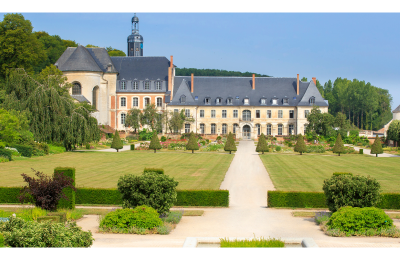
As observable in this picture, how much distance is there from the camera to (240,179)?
19.0 metres

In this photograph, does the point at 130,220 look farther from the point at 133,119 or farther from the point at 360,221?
Result: the point at 133,119

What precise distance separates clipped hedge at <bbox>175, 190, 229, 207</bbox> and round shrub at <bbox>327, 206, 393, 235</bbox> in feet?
14.1

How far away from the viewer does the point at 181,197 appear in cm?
1335

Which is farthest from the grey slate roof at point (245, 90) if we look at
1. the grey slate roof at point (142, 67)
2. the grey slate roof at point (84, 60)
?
the grey slate roof at point (84, 60)

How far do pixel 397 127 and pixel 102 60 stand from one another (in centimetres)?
3771

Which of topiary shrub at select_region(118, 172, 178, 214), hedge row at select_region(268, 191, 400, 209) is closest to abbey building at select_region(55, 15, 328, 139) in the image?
hedge row at select_region(268, 191, 400, 209)

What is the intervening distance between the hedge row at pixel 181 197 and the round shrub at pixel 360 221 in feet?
14.0

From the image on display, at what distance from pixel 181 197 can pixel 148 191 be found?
2.73 meters

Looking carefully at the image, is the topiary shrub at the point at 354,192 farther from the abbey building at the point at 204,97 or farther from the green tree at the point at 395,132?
the abbey building at the point at 204,97

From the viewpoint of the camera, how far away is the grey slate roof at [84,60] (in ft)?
171

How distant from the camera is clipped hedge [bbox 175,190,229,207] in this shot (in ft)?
43.7

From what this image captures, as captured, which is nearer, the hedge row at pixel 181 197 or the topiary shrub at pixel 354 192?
the topiary shrub at pixel 354 192
